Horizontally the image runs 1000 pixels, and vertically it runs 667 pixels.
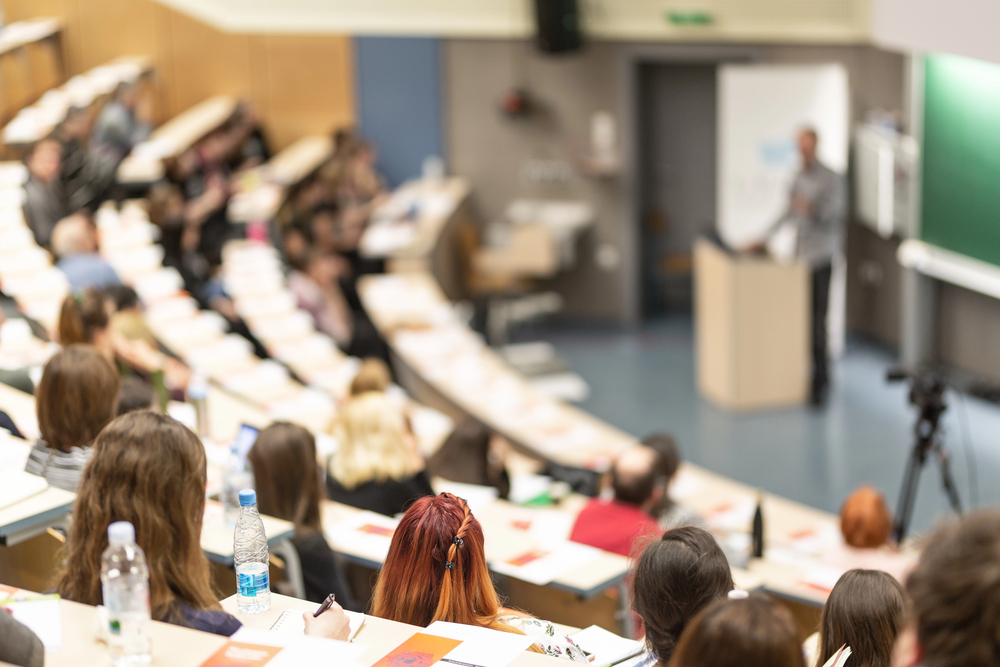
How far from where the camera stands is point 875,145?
834cm

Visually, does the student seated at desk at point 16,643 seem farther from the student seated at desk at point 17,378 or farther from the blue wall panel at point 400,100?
the blue wall panel at point 400,100

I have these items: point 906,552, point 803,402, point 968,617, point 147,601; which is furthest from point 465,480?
point 803,402

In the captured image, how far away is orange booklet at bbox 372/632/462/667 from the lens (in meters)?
2.15

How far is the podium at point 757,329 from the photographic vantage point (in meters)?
7.55

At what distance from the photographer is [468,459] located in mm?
4746

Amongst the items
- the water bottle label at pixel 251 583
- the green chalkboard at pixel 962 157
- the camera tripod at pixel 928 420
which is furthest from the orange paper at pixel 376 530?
the green chalkboard at pixel 962 157

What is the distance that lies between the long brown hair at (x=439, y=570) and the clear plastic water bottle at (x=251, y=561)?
0.90ft

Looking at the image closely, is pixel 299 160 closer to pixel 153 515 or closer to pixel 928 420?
pixel 928 420

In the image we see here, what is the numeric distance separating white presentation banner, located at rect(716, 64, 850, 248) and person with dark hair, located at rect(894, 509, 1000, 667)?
6.96 meters

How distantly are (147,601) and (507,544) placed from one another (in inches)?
65.9

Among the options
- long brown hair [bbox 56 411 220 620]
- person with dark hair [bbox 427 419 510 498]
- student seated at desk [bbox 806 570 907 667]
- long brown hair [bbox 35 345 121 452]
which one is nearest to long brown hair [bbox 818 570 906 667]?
student seated at desk [bbox 806 570 907 667]

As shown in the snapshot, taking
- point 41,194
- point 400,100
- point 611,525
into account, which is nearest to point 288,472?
point 611,525

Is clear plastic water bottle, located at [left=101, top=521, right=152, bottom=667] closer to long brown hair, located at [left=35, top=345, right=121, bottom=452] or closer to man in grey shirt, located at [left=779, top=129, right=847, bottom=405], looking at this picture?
long brown hair, located at [left=35, top=345, right=121, bottom=452]

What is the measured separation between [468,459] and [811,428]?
3.41 meters
